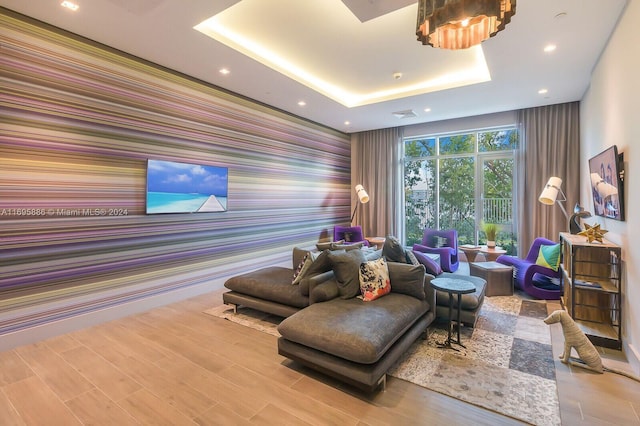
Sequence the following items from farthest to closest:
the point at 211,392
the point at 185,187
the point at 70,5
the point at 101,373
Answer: the point at 185,187 < the point at 70,5 < the point at 101,373 < the point at 211,392

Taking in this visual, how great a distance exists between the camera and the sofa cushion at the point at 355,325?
2.11m

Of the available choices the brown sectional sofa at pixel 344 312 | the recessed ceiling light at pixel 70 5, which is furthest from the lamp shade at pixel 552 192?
the recessed ceiling light at pixel 70 5

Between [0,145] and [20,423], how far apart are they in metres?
2.36

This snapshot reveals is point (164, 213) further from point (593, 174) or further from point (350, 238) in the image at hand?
point (593, 174)

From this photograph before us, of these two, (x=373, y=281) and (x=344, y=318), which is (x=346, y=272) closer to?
(x=373, y=281)

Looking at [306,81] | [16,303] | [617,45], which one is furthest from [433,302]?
[16,303]

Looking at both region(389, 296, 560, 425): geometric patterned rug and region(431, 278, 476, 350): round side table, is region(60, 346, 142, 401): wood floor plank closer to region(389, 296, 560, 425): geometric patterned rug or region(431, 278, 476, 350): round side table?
region(389, 296, 560, 425): geometric patterned rug

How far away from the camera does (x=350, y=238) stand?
22.0 feet

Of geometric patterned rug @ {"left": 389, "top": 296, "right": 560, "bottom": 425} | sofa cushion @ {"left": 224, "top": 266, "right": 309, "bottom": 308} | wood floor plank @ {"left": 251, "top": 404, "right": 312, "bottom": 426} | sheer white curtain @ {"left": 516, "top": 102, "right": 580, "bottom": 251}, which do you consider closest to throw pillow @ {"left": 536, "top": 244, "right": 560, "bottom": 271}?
geometric patterned rug @ {"left": 389, "top": 296, "right": 560, "bottom": 425}

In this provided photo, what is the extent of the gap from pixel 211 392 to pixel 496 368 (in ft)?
7.56

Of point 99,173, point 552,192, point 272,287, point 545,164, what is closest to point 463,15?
point 272,287

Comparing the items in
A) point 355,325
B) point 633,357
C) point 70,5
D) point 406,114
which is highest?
point 406,114

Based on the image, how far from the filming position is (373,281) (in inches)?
116

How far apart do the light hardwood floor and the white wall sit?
0.47 m
